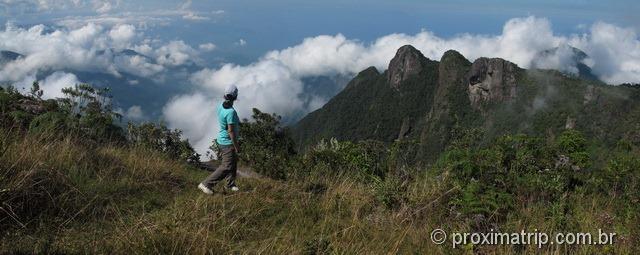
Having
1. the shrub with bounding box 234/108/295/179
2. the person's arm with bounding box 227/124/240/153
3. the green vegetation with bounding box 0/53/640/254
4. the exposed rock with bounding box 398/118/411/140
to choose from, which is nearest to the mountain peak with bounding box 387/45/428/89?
the exposed rock with bounding box 398/118/411/140

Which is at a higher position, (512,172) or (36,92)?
(36,92)

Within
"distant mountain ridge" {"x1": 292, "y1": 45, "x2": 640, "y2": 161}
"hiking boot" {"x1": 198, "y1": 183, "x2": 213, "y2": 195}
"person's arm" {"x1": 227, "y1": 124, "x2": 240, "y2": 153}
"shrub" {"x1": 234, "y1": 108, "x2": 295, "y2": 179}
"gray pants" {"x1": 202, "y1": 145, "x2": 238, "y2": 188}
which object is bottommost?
"distant mountain ridge" {"x1": 292, "y1": 45, "x2": 640, "y2": 161}

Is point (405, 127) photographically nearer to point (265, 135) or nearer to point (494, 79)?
point (494, 79)

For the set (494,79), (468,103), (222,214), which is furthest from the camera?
(468,103)

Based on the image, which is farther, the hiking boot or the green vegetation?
the hiking boot

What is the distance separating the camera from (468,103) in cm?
15350

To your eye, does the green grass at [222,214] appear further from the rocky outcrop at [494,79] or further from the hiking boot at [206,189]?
the rocky outcrop at [494,79]

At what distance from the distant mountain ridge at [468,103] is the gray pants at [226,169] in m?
86.1

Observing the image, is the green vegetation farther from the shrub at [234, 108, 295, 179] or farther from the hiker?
the shrub at [234, 108, 295, 179]

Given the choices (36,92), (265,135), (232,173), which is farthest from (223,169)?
(265,135)

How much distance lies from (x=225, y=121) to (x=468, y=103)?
15252 cm

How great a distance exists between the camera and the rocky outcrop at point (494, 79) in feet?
464

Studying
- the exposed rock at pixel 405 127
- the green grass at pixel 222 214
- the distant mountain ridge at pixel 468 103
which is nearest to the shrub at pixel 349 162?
the green grass at pixel 222 214

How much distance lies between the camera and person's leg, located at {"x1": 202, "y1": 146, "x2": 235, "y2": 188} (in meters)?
7.71
